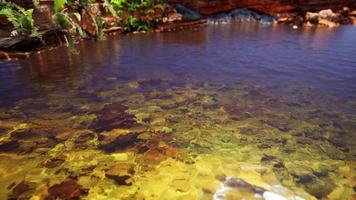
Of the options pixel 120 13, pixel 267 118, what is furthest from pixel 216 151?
pixel 120 13

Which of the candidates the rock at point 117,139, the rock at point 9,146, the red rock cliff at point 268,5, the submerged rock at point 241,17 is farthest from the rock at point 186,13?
the rock at point 9,146

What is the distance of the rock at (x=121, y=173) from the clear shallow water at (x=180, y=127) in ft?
0.05

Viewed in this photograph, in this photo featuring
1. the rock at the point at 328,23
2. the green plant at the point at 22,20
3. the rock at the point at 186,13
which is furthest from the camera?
the rock at the point at 186,13

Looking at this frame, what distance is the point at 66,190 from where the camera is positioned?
359 centimetres

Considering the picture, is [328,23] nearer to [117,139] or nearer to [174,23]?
[174,23]

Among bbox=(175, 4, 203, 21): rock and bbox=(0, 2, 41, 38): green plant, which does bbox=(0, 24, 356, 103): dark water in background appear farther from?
bbox=(175, 4, 203, 21): rock

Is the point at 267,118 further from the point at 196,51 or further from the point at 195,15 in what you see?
the point at 195,15

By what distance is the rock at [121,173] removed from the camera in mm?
3787

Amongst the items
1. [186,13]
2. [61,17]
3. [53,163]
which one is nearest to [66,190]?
[53,163]

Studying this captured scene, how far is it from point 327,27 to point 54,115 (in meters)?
16.4

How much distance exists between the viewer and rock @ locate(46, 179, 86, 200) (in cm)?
348

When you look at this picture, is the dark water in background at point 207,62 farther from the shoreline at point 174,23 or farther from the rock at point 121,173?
the rock at point 121,173

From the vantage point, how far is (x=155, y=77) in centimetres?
797

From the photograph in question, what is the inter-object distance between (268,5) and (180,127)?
18.9m
